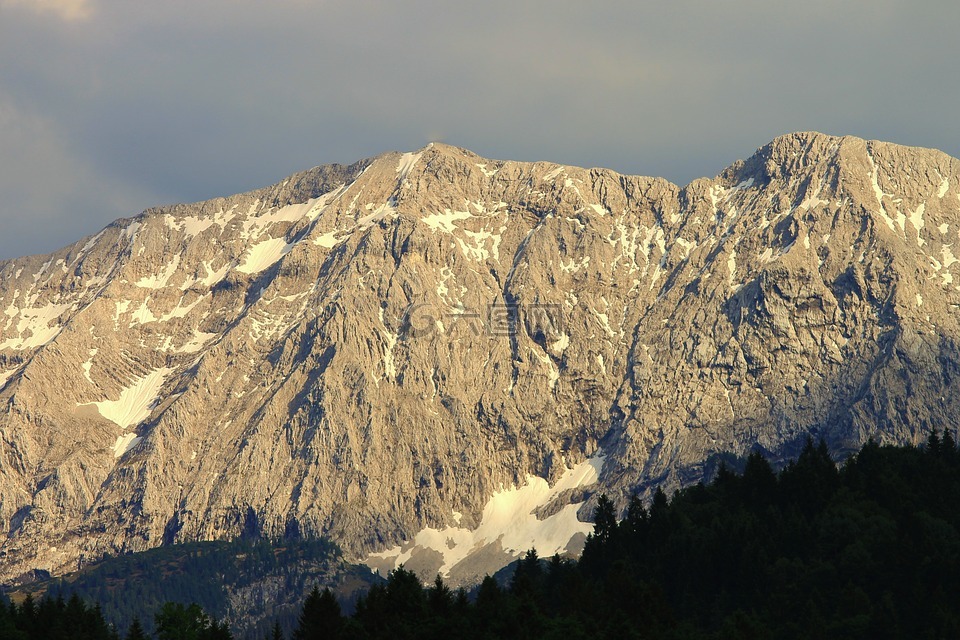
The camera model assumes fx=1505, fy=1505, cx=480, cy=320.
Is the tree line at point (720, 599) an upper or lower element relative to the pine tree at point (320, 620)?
lower

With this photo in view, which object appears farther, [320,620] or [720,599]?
[720,599]

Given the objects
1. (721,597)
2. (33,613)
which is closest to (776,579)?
(721,597)

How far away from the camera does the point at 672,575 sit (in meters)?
198

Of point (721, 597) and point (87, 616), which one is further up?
point (87, 616)

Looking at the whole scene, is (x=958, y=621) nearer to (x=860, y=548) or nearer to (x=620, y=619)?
(x=860, y=548)

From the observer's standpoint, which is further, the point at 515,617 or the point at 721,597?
the point at 721,597

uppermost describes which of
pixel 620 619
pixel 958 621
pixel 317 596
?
pixel 317 596

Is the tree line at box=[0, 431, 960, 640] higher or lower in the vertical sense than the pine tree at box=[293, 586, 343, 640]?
lower

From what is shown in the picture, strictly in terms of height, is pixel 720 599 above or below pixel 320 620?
below

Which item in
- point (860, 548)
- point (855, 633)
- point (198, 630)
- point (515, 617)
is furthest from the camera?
point (860, 548)

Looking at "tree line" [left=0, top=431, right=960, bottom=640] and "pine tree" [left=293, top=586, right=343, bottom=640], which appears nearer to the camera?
"pine tree" [left=293, top=586, right=343, bottom=640]

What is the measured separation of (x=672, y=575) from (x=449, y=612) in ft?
185

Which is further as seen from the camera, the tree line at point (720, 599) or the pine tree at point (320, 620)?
the tree line at point (720, 599)

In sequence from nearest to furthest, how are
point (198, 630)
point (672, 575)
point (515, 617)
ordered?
point (515, 617) < point (198, 630) < point (672, 575)
